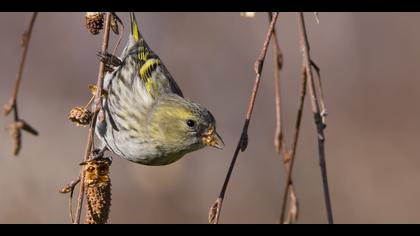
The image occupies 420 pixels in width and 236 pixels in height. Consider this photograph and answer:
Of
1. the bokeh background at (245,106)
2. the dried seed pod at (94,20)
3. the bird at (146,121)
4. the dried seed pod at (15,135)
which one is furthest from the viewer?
the bokeh background at (245,106)

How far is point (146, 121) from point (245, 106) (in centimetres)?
283

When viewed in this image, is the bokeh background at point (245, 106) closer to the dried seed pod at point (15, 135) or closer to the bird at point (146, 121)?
the bird at point (146, 121)

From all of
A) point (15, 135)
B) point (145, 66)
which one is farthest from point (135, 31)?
point (15, 135)

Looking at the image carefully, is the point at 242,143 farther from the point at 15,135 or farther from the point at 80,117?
the point at 80,117

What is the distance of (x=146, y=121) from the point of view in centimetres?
325

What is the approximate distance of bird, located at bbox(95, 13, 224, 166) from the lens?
10.3 feet

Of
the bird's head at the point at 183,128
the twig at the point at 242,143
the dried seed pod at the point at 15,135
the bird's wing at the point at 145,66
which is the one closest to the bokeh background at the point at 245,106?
the bird's wing at the point at 145,66

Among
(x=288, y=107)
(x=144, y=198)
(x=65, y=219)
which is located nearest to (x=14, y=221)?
(x=65, y=219)

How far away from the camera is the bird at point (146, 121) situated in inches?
124

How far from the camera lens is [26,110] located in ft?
19.9

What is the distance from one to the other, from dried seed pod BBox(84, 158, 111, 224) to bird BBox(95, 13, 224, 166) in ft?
2.02

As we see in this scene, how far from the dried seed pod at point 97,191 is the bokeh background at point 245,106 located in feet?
9.84

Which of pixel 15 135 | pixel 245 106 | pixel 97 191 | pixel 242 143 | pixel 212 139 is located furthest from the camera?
pixel 245 106
